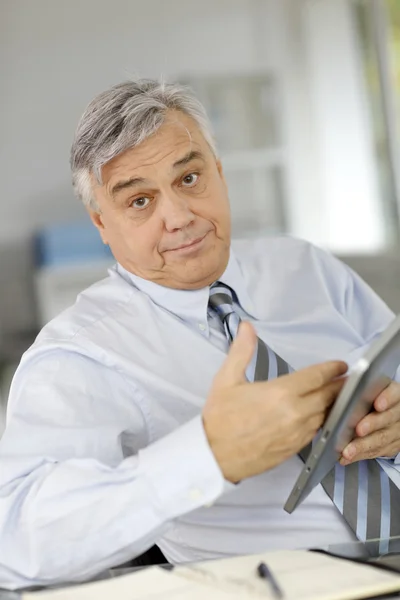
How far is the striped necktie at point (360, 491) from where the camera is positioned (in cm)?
128

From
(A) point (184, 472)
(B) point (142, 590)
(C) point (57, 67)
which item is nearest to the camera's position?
(B) point (142, 590)

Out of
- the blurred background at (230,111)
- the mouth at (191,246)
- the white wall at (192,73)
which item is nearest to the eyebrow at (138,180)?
the mouth at (191,246)

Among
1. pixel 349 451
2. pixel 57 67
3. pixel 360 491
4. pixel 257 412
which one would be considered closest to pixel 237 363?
pixel 257 412

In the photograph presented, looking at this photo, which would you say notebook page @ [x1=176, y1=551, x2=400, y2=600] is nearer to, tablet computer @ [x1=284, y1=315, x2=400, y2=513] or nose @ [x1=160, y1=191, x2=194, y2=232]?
tablet computer @ [x1=284, y1=315, x2=400, y2=513]

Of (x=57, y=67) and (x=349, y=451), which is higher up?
(x=57, y=67)

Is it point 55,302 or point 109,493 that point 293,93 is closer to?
point 55,302

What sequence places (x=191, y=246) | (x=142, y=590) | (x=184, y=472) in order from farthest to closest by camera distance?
(x=191, y=246), (x=184, y=472), (x=142, y=590)

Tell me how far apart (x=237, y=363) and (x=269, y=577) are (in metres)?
0.23

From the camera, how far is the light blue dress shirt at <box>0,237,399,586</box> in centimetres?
104

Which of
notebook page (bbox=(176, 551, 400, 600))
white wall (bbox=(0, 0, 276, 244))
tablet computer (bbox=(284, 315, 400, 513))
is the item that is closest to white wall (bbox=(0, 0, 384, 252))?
white wall (bbox=(0, 0, 276, 244))

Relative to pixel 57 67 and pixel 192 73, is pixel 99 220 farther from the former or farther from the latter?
pixel 192 73

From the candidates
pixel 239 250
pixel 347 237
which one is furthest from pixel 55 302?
pixel 239 250

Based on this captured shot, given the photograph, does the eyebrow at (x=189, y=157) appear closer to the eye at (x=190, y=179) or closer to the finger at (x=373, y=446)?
the eye at (x=190, y=179)

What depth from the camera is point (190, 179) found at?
4.62 feet
